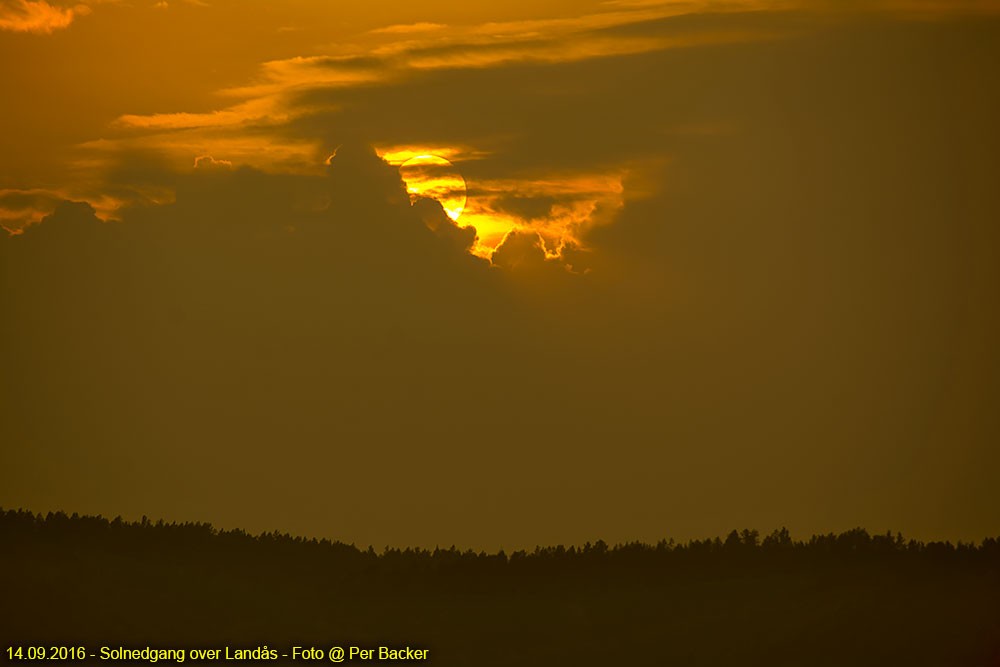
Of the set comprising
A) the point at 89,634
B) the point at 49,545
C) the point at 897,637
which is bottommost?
the point at 897,637

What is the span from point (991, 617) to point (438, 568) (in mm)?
24350

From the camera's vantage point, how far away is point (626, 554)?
58.1 meters

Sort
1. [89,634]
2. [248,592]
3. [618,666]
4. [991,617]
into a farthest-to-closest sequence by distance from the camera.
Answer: [248,592] → [89,634] → [618,666] → [991,617]

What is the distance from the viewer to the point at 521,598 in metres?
57.2

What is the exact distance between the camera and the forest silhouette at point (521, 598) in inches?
1907

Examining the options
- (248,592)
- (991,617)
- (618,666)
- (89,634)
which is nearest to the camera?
(991,617)

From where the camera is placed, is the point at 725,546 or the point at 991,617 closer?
the point at 991,617

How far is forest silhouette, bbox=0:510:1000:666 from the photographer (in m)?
48.4

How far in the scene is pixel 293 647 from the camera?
5425 centimetres

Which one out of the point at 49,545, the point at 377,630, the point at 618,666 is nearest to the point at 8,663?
the point at 49,545

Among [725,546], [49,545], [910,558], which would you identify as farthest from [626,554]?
[49,545]

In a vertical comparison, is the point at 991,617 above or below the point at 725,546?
below

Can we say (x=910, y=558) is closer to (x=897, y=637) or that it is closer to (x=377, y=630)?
(x=897, y=637)

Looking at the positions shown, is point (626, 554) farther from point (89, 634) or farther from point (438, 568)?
point (89, 634)
